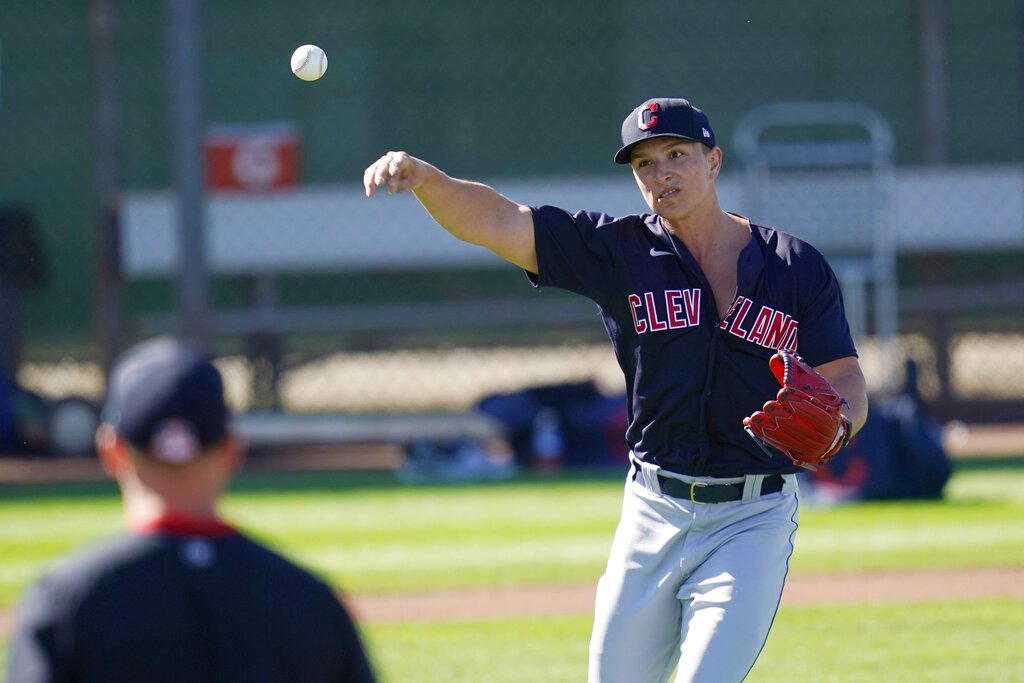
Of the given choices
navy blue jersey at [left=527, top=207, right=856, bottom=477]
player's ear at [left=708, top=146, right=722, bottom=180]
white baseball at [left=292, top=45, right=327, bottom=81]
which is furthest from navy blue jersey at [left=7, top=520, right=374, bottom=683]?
white baseball at [left=292, top=45, right=327, bottom=81]

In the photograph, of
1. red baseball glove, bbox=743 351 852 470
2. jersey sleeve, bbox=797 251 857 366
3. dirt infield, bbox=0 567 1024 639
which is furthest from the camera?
dirt infield, bbox=0 567 1024 639

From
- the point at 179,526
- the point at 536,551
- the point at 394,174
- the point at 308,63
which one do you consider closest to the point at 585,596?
the point at 536,551

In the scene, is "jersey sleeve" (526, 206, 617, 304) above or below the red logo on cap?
below

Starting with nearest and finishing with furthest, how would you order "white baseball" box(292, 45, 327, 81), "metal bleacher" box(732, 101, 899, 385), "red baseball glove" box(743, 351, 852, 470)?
"red baseball glove" box(743, 351, 852, 470) → "white baseball" box(292, 45, 327, 81) → "metal bleacher" box(732, 101, 899, 385)

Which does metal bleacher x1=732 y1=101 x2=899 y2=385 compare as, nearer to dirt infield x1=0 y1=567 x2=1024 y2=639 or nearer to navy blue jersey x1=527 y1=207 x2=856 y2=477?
dirt infield x1=0 y1=567 x2=1024 y2=639

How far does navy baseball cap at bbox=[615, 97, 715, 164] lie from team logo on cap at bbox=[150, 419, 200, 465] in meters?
1.97

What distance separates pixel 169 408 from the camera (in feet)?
6.71

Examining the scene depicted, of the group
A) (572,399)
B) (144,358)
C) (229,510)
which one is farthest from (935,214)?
(144,358)

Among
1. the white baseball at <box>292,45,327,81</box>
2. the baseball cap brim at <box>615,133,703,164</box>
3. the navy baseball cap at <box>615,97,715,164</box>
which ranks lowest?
the baseball cap brim at <box>615,133,703,164</box>

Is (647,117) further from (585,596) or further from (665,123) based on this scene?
(585,596)

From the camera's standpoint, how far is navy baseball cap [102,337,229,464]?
6.71 ft

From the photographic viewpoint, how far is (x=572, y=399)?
11969 millimetres

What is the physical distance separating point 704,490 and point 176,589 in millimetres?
1920

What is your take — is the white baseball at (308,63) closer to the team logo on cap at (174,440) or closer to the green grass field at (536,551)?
the green grass field at (536,551)
